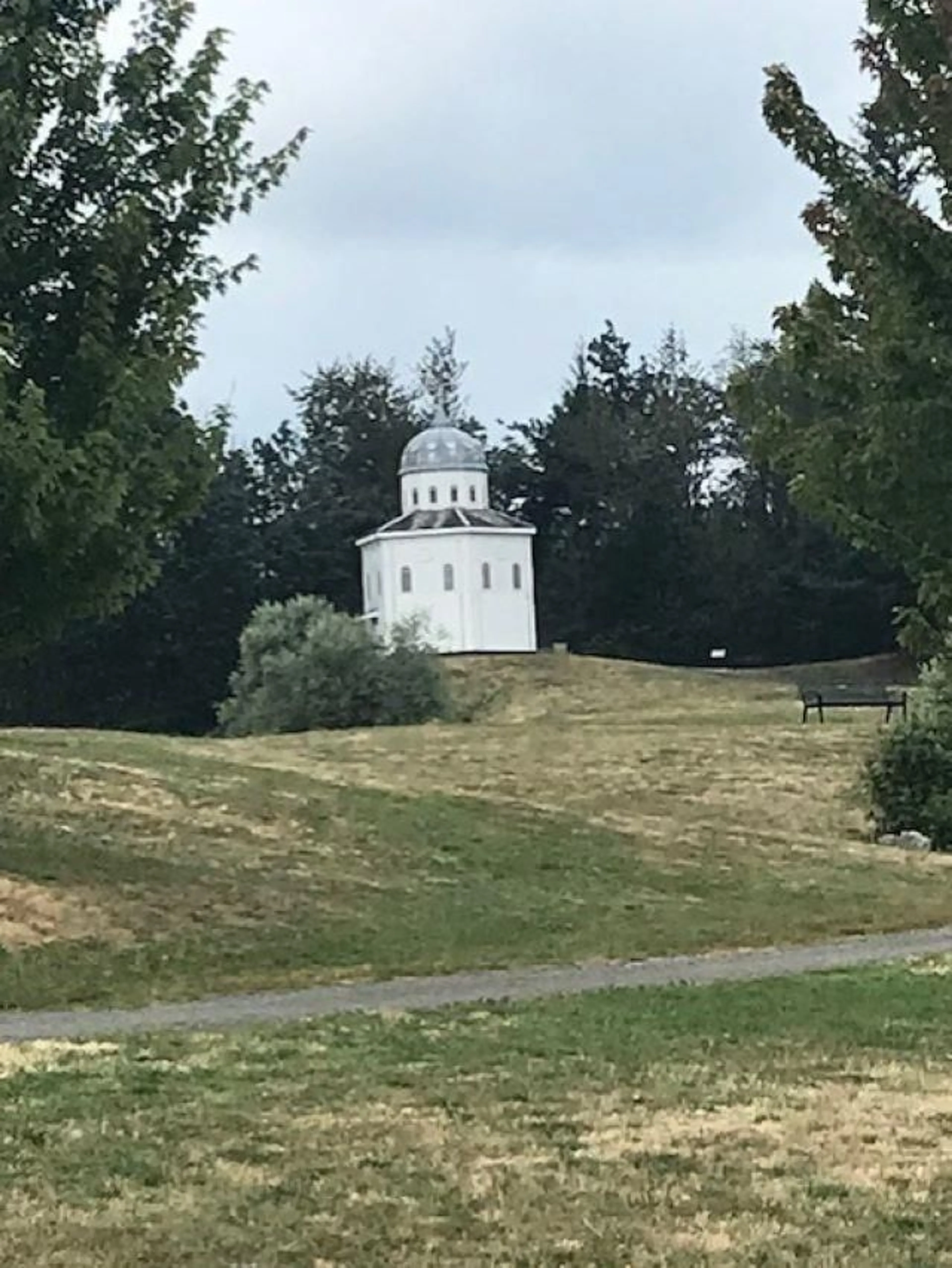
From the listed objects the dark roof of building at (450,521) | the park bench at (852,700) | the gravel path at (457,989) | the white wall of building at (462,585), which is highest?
the dark roof of building at (450,521)

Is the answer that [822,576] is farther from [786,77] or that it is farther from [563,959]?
[786,77]

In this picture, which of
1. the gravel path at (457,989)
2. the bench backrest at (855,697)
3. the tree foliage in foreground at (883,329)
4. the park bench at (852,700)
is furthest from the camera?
the bench backrest at (855,697)

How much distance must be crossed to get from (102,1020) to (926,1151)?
20.6 feet

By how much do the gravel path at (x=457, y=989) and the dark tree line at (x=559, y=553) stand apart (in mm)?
45939

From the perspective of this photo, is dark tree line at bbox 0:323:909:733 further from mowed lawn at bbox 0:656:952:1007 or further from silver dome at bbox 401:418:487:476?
mowed lawn at bbox 0:656:952:1007

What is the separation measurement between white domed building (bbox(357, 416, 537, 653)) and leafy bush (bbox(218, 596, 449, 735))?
56.6 ft

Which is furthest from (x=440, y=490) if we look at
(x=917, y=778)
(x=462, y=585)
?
(x=917, y=778)

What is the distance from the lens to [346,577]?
76438 mm

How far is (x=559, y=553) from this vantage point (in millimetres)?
80625

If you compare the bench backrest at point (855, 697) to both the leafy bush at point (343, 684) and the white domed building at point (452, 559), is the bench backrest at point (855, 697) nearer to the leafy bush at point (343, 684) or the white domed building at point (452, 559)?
the leafy bush at point (343, 684)

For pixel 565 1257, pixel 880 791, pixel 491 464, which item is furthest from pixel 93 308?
pixel 491 464

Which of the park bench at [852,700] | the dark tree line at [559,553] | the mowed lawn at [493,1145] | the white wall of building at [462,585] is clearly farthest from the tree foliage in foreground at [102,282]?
the white wall of building at [462,585]

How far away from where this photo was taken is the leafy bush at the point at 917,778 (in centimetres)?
2723

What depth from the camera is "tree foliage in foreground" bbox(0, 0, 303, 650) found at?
1552cm
